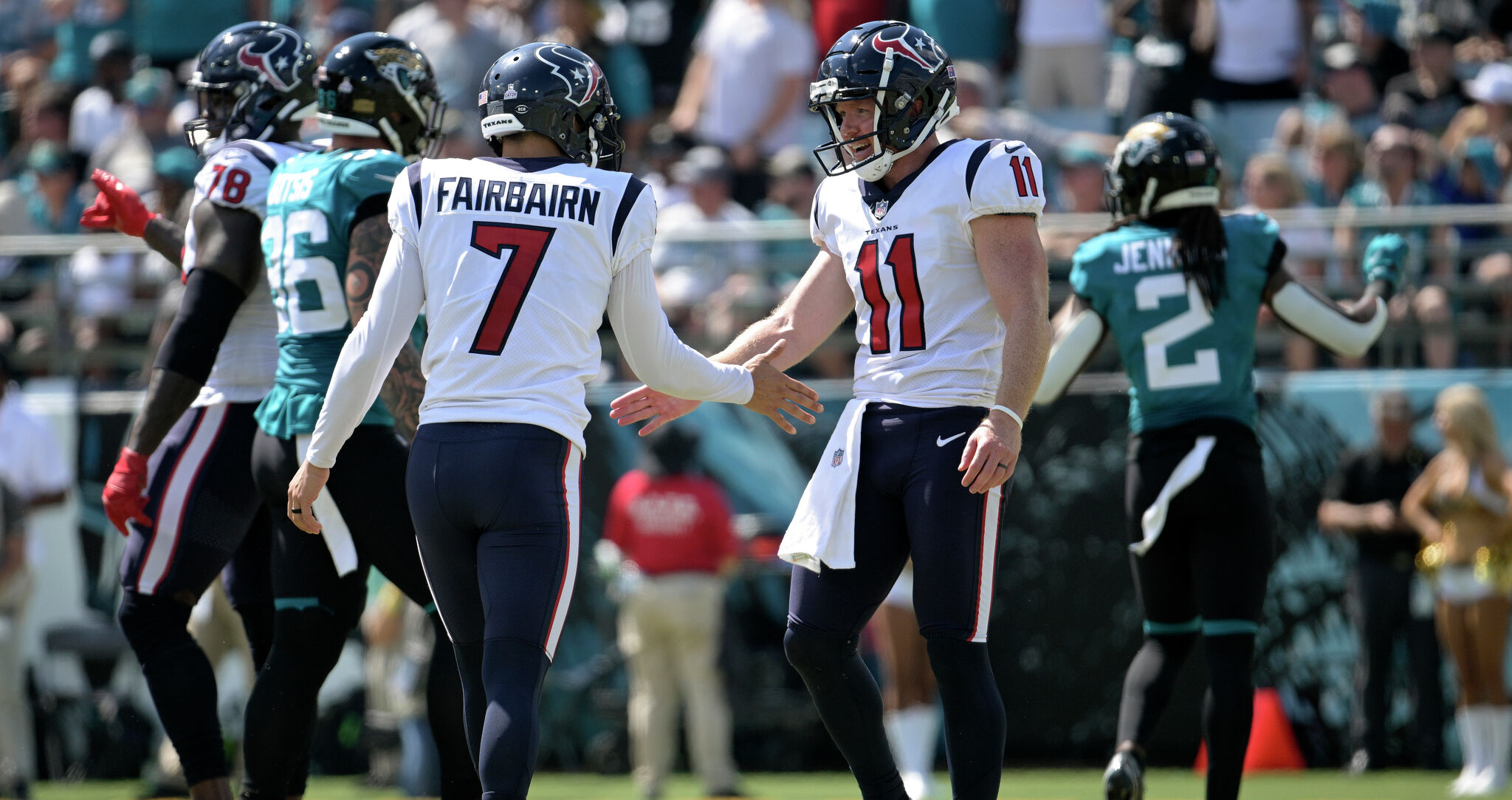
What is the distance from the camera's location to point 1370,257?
224 inches

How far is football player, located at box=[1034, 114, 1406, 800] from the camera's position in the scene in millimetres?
5172

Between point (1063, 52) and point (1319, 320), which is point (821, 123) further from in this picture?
point (1319, 320)

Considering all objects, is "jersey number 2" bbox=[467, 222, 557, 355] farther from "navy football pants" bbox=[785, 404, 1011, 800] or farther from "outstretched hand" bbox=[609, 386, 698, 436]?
"navy football pants" bbox=[785, 404, 1011, 800]

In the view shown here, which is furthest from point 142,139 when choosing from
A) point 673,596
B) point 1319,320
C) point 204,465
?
point 1319,320

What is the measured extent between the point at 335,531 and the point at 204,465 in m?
0.55

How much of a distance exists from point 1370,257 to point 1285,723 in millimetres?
4271

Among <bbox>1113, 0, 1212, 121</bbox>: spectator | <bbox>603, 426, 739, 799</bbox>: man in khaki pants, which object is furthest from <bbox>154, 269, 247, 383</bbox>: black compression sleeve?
<bbox>1113, 0, 1212, 121</bbox>: spectator

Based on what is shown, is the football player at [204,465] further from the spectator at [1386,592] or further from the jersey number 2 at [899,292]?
the spectator at [1386,592]

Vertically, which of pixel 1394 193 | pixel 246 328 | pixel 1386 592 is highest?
pixel 1394 193

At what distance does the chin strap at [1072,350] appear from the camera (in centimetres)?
542

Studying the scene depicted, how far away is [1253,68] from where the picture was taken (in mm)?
11117

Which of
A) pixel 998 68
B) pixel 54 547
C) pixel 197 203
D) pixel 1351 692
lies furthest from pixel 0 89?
pixel 1351 692

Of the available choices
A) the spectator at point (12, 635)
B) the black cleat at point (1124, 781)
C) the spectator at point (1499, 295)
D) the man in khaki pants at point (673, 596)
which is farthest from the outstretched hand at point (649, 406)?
the spectator at point (1499, 295)

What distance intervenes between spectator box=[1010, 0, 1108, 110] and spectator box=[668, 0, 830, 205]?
1.07 m
